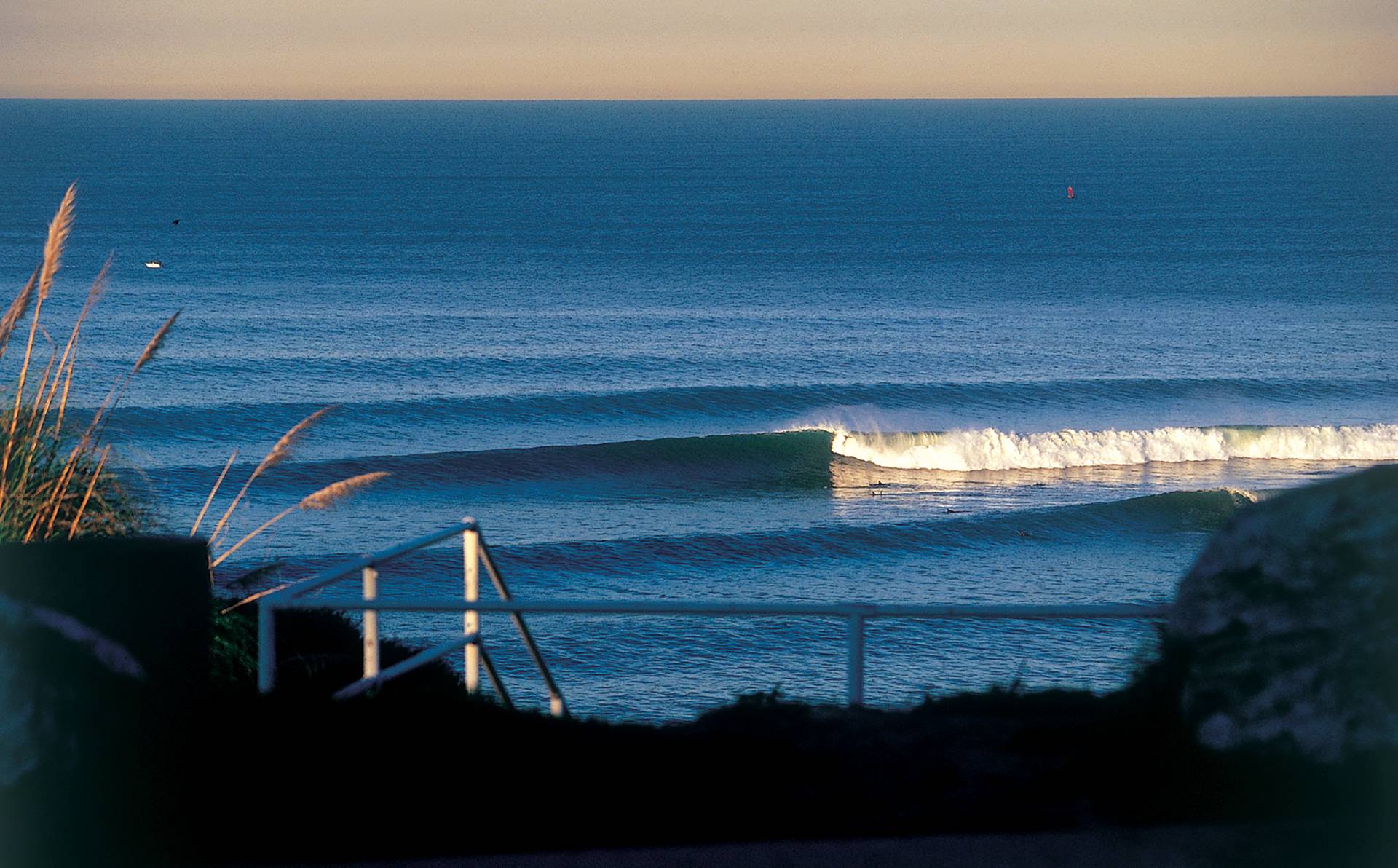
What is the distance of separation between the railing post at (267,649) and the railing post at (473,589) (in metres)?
0.71

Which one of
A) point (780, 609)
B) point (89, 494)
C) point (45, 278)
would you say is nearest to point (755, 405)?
point (89, 494)

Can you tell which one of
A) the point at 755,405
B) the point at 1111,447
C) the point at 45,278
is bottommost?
the point at 45,278

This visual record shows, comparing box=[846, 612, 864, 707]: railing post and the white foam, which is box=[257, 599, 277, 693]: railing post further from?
the white foam

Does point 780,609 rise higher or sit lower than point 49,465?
lower

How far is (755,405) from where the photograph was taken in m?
35.2

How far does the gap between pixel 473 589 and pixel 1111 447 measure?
27429 millimetres

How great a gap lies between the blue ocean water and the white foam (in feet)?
0.29

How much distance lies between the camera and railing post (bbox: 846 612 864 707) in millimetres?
4488

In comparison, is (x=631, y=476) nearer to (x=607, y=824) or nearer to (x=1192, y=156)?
(x=607, y=824)

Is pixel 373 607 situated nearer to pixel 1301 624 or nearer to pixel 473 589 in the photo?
pixel 473 589

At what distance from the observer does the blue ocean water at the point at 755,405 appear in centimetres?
2120

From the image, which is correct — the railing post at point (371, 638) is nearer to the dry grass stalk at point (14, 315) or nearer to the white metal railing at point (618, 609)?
the white metal railing at point (618, 609)

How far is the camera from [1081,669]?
17.0m

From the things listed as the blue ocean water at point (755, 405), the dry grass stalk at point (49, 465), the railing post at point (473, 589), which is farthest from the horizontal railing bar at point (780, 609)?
the dry grass stalk at point (49, 465)
